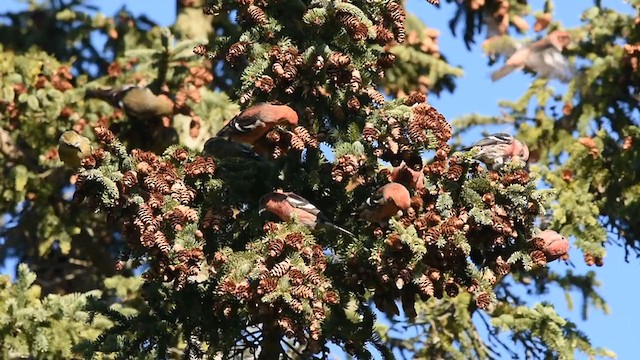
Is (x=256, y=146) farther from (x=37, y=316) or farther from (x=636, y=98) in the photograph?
(x=636, y=98)

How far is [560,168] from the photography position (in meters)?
8.83

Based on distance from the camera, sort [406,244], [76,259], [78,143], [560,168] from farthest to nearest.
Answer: [76,259] → [560,168] → [78,143] → [406,244]

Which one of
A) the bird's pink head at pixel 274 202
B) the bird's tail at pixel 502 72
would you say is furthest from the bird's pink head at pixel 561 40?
the bird's pink head at pixel 274 202

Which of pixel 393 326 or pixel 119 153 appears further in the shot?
pixel 393 326

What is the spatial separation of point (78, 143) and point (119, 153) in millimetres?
256

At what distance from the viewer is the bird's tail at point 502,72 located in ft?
34.2

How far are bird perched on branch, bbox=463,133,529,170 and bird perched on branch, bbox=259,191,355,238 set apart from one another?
0.83 m

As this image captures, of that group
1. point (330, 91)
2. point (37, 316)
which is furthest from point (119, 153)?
point (37, 316)

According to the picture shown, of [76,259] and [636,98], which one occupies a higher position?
[636,98]

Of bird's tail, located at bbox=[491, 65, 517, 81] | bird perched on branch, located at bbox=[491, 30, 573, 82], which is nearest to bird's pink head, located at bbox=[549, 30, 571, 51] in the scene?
bird perched on branch, located at bbox=[491, 30, 573, 82]

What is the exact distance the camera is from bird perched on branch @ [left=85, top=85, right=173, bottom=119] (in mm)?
8383

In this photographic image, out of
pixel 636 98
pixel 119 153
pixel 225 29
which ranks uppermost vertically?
pixel 225 29

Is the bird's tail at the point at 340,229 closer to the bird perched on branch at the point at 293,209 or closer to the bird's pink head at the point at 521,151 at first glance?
the bird perched on branch at the point at 293,209

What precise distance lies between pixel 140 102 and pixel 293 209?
3.38 m
